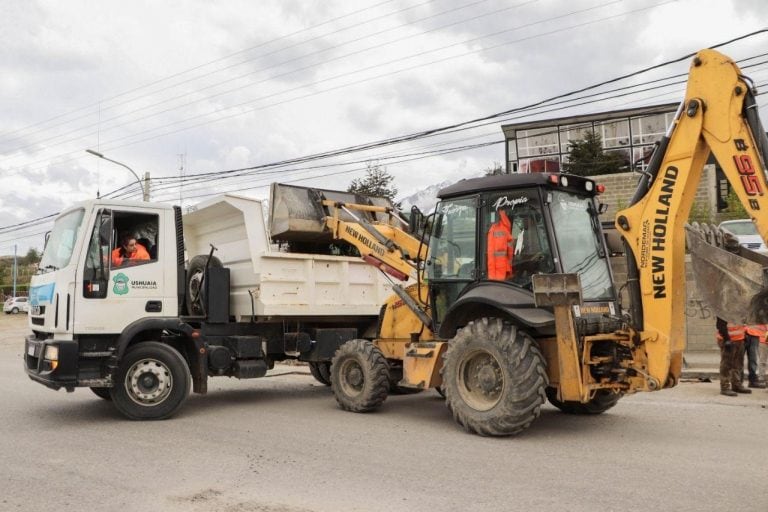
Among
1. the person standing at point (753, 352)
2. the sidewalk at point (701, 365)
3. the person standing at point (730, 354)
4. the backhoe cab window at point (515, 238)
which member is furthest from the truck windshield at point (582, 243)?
the sidewalk at point (701, 365)

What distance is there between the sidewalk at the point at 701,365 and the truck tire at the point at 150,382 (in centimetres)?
841

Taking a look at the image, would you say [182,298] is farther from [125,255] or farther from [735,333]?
[735,333]

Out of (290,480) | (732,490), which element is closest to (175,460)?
(290,480)

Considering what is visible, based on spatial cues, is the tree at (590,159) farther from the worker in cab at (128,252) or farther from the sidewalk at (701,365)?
the worker in cab at (128,252)

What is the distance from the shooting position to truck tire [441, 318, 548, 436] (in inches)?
259

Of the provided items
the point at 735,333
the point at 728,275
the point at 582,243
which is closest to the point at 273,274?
the point at 582,243

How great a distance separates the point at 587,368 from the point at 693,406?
3098mm

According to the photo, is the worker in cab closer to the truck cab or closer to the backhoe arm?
the truck cab

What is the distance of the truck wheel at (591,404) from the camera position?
776 cm

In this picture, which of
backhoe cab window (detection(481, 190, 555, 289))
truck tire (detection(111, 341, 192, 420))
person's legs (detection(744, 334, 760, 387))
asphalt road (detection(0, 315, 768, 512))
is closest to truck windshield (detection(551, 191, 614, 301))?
backhoe cab window (detection(481, 190, 555, 289))

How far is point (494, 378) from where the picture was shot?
6898mm

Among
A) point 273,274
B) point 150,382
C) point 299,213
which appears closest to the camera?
point 150,382

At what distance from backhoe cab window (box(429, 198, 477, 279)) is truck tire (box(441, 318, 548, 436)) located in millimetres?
771

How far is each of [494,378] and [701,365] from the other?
7.37 meters
